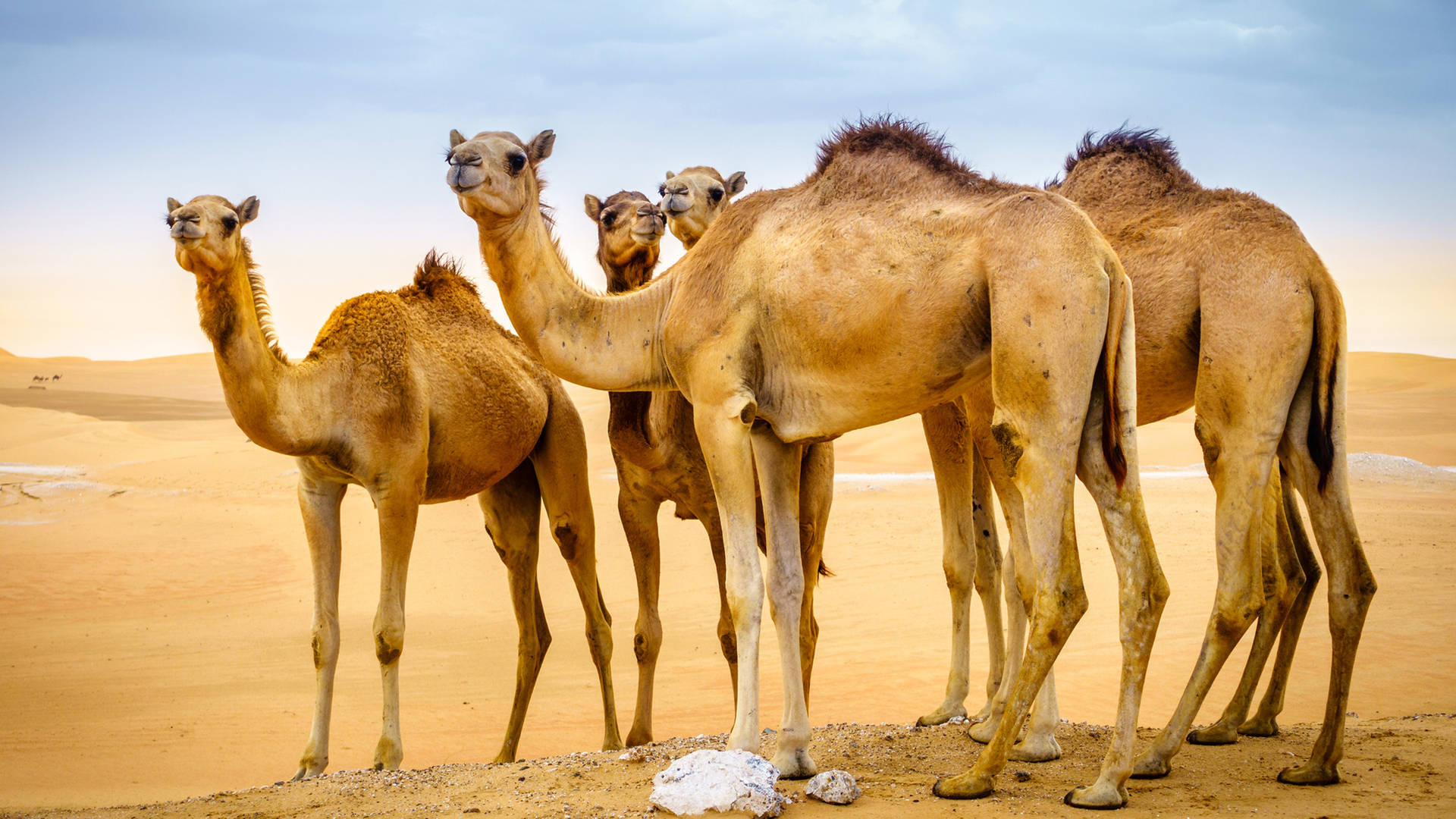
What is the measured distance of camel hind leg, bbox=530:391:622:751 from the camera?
8836 mm

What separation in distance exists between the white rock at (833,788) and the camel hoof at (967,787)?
1.22ft

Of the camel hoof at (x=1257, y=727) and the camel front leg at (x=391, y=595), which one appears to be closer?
the camel hoof at (x=1257, y=727)

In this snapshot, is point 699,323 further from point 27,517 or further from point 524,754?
point 27,517

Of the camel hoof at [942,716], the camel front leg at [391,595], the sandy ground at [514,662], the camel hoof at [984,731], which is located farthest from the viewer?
the camel front leg at [391,595]

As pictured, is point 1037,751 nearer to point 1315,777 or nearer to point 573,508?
point 1315,777

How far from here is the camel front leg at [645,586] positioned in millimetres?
8234

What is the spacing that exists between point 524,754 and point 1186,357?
249 inches

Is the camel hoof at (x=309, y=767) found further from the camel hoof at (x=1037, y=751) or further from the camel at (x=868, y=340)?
the camel hoof at (x=1037, y=751)

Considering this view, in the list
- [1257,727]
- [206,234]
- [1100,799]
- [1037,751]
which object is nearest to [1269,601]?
[1257,727]

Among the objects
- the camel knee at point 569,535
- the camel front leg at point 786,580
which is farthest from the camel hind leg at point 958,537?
the camel knee at point 569,535

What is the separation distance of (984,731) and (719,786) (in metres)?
2.37

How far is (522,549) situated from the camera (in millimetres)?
9219

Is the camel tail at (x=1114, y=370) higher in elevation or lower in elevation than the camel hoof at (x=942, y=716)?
higher

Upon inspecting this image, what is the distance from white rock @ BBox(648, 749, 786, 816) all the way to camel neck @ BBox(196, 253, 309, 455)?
10.6 ft
